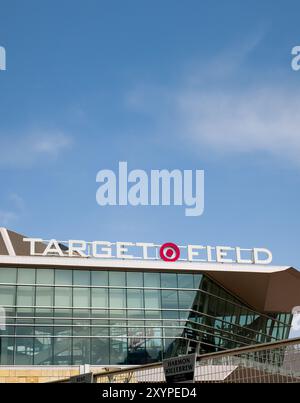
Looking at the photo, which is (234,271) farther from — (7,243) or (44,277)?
(7,243)

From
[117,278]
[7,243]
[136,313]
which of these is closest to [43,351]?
[136,313]

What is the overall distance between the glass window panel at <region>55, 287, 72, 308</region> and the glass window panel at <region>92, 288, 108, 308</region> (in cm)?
147

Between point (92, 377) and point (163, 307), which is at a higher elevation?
point (163, 307)

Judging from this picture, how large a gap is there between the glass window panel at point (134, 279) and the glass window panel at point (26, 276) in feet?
19.5

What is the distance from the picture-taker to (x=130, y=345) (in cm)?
3953

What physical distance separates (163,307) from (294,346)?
105 feet

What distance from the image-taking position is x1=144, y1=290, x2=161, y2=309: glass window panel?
40594 millimetres

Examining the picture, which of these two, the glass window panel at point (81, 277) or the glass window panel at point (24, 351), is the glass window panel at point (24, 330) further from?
the glass window panel at point (81, 277)

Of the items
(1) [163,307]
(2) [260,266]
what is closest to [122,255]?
(1) [163,307]

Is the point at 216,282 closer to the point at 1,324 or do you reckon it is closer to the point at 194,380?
the point at 1,324

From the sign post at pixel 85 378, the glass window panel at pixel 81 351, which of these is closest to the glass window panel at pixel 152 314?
the glass window panel at pixel 81 351

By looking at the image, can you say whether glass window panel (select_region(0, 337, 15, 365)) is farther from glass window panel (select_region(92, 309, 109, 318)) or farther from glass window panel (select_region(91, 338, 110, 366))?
glass window panel (select_region(92, 309, 109, 318))

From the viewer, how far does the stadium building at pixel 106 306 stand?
126 feet
